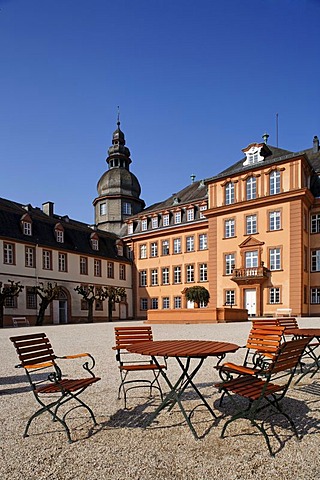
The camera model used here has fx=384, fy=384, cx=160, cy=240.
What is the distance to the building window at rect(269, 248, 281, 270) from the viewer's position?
2945 centimetres

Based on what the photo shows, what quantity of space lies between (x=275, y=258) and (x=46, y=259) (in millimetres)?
19024

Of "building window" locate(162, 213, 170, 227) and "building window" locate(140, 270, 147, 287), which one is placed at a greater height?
"building window" locate(162, 213, 170, 227)

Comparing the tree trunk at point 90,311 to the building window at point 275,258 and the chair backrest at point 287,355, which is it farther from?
the chair backrest at point 287,355

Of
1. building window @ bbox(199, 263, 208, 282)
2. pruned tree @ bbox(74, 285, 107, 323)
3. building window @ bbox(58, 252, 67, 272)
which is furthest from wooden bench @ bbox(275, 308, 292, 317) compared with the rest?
building window @ bbox(58, 252, 67, 272)

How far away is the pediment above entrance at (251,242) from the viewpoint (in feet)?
99.9

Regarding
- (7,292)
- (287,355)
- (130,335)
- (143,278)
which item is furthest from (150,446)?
(143,278)

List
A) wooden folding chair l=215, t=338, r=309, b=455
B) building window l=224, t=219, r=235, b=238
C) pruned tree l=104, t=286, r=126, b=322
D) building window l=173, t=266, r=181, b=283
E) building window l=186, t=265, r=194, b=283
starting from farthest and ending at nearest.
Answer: building window l=173, t=266, r=181, b=283 < building window l=186, t=265, r=194, b=283 < pruned tree l=104, t=286, r=126, b=322 < building window l=224, t=219, r=235, b=238 < wooden folding chair l=215, t=338, r=309, b=455

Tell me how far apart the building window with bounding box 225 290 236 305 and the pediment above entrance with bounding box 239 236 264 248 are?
3882 millimetres

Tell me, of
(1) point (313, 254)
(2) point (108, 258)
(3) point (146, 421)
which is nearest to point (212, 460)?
(3) point (146, 421)

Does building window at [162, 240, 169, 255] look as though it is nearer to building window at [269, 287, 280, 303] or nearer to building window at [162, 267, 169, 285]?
building window at [162, 267, 169, 285]

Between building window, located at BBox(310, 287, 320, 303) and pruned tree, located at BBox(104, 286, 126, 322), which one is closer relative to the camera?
building window, located at BBox(310, 287, 320, 303)

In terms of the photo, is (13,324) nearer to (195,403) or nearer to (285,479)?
(195,403)

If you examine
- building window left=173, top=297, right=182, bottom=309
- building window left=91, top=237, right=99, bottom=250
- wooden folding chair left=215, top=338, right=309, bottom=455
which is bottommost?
building window left=173, top=297, right=182, bottom=309

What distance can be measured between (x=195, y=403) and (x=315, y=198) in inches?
1125
